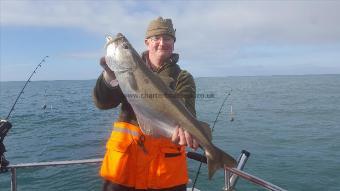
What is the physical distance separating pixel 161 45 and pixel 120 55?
2.07 ft

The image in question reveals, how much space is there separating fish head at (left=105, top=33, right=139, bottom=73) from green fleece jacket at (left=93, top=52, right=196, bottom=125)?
0.26m

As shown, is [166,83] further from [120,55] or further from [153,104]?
[120,55]

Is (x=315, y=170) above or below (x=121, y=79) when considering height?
below

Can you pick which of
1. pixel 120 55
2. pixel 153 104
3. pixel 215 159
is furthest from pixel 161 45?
pixel 215 159

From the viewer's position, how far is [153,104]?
4.27 meters

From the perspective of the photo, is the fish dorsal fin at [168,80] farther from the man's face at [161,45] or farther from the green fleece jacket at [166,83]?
the man's face at [161,45]

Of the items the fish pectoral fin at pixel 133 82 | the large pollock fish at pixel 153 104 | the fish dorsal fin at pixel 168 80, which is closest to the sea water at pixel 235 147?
the fish dorsal fin at pixel 168 80

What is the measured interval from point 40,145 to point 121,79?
74.4ft

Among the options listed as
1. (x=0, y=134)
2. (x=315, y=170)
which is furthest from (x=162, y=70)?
(x=315, y=170)

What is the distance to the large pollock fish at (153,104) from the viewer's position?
420 centimetres

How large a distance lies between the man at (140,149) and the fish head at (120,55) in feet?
0.41

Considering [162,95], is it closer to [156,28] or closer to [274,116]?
[156,28]

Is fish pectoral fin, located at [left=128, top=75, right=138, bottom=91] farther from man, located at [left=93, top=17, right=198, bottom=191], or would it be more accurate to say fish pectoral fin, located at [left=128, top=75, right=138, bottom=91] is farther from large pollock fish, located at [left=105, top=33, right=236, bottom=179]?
man, located at [left=93, top=17, right=198, bottom=191]

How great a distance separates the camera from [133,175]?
14.8 ft
